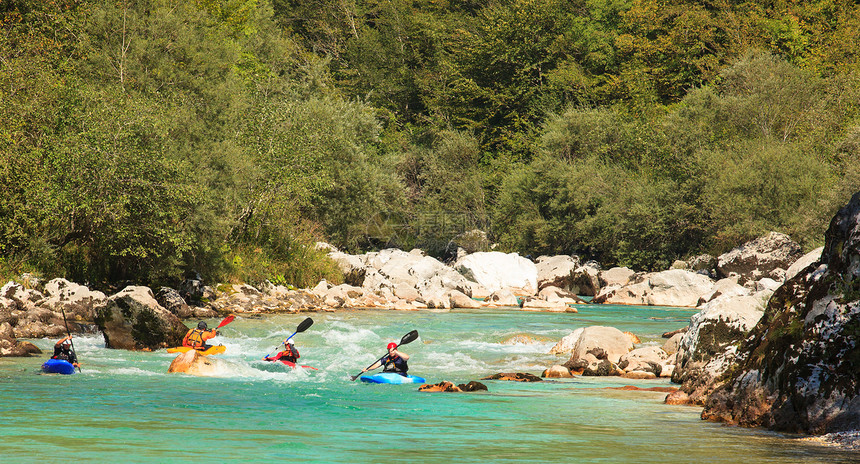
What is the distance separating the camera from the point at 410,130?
51.2 metres

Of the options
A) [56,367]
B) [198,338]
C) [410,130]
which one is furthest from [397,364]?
[410,130]

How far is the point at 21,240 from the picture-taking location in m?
17.7

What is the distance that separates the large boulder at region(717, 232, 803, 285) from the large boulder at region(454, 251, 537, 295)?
7.16 meters

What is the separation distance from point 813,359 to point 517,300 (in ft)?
67.6

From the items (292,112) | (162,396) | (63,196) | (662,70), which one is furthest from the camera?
(662,70)

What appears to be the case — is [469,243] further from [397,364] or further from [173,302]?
[397,364]

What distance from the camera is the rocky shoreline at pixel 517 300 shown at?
37.0 ft

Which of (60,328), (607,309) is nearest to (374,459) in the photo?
(60,328)

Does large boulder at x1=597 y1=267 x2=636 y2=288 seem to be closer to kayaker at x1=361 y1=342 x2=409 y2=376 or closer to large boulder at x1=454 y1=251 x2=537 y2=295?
large boulder at x1=454 y1=251 x2=537 y2=295

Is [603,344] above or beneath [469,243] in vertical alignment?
above

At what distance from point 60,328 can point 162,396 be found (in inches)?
287

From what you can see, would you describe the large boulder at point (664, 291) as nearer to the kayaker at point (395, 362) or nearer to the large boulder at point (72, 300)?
the kayaker at point (395, 362)

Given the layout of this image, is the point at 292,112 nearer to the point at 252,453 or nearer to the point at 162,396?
the point at 162,396

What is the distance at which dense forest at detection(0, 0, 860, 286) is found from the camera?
18.6 metres
